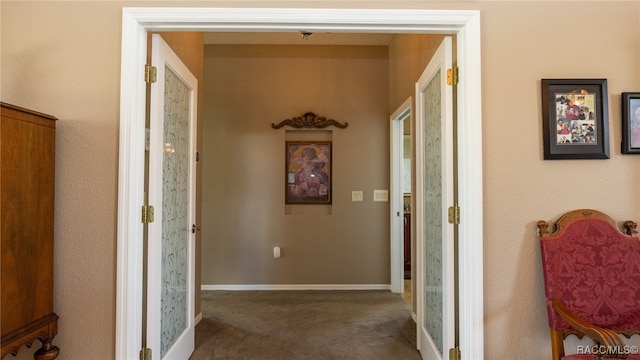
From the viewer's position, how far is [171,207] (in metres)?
→ 2.14

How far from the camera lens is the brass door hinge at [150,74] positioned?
1.78 meters

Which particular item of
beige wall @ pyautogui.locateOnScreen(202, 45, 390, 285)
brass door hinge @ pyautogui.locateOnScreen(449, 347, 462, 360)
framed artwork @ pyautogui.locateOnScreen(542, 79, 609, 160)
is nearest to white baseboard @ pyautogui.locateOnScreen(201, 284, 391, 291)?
beige wall @ pyautogui.locateOnScreen(202, 45, 390, 285)

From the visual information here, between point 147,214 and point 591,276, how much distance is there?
2.21 meters

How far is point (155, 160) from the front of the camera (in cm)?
188

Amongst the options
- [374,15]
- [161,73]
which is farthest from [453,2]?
[161,73]

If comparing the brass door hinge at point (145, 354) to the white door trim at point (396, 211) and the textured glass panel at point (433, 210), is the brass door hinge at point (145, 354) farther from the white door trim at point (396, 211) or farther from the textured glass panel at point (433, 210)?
the white door trim at point (396, 211)

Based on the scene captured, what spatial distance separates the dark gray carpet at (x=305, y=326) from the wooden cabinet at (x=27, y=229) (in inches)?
48.3

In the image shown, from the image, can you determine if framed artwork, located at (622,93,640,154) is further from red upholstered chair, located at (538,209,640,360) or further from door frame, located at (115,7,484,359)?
door frame, located at (115,7,484,359)

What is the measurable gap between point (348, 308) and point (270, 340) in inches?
41.3

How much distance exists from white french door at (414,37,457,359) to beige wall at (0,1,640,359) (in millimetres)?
213

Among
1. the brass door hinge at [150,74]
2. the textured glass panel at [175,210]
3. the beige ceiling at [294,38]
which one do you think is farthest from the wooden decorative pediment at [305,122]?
the brass door hinge at [150,74]

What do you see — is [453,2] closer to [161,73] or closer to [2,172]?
[161,73]

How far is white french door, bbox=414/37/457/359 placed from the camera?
72.7 inches

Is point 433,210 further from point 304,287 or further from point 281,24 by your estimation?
point 304,287
